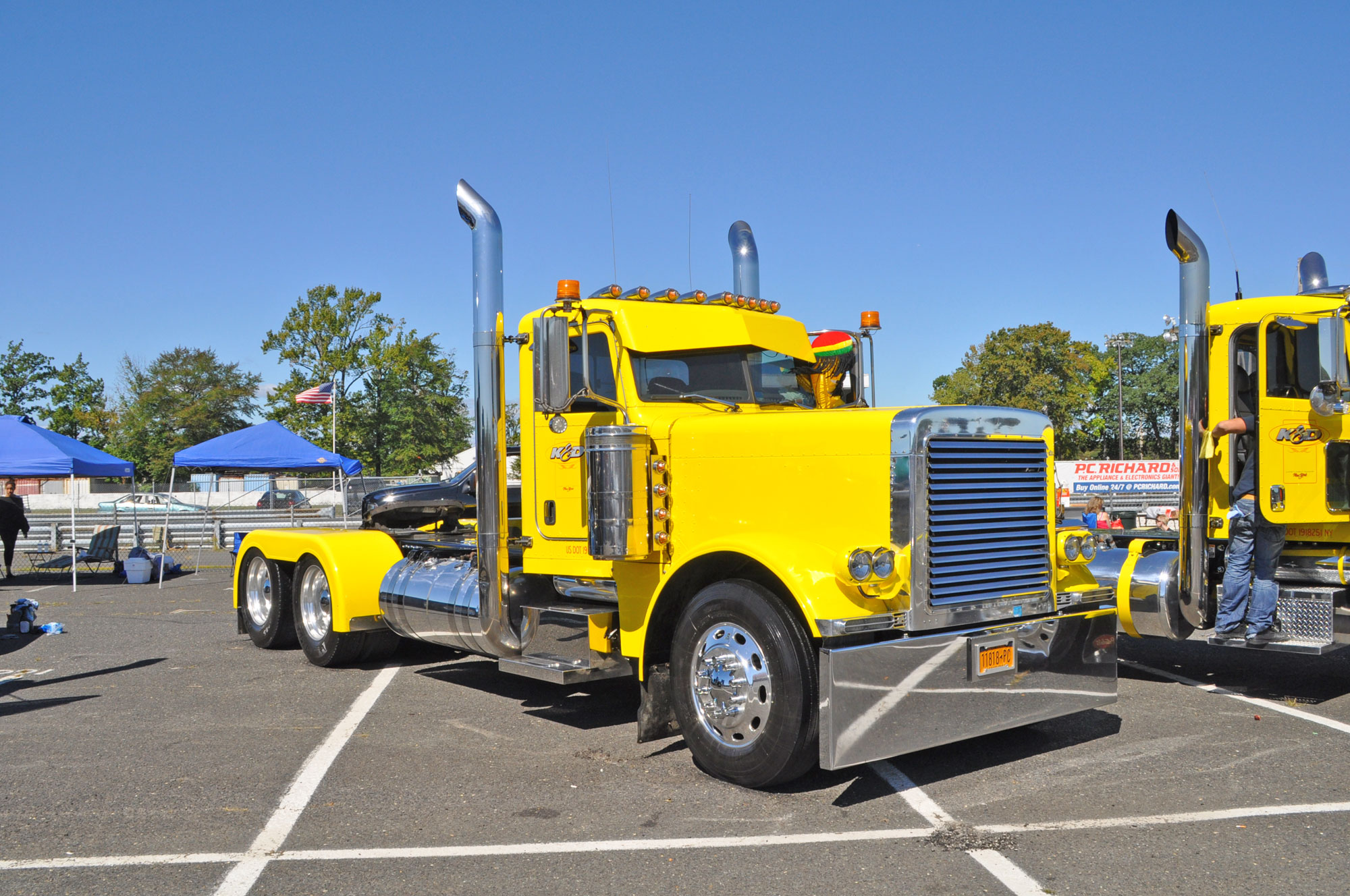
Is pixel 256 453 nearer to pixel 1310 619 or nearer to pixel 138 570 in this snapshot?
pixel 138 570

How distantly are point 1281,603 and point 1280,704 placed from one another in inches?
26.9

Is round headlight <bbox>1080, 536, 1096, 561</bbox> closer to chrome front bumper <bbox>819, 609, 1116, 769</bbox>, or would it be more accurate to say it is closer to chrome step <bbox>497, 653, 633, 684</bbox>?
chrome front bumper <bbox>819, 609, 1116, 769</bbox>

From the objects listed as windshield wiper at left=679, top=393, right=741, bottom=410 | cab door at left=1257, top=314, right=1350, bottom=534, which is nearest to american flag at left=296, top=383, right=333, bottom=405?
windshield wiper at left=679, top=393, right=741, bottom=410

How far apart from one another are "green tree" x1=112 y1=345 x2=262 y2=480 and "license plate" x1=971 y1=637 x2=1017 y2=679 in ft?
231

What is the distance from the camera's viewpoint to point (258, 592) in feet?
34.3

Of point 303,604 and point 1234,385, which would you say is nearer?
point 1234,385

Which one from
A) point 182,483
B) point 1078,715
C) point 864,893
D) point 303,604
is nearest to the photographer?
point 864,893

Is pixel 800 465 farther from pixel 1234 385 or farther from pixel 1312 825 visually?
pixel 1234 385

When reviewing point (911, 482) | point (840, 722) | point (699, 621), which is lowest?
point (840, 722)

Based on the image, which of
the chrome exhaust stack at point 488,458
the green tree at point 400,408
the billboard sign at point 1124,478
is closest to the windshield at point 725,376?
the chrome exhaust stack at point 488,458

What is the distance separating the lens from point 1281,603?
738cm

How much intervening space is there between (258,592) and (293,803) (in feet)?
18.2

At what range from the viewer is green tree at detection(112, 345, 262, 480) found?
236 feet

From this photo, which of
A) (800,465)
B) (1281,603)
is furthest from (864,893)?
(1281,603)
